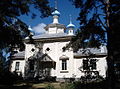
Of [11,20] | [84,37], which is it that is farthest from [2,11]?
[84,37]

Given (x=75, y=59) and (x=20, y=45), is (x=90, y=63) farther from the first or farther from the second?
(x=75, y=59)

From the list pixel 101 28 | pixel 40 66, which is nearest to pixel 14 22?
pixel 101 28

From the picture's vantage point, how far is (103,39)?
15281 mm

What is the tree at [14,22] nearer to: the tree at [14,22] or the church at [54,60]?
the tree at [14,22]

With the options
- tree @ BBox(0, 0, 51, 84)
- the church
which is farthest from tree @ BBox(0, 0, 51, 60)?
the church

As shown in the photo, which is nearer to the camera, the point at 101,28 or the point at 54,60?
the point at 101,28

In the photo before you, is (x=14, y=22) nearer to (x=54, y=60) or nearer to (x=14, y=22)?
(x=14, y=22)

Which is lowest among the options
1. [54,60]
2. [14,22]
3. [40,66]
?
[40,66]

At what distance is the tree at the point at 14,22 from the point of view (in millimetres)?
13188

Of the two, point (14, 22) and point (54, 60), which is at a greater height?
point (14, 22)

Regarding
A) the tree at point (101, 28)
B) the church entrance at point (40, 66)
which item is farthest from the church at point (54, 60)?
the tree at point (101, 28)

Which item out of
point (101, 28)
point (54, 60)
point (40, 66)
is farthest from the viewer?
point (40, 66)

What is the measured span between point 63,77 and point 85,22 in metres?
12.7

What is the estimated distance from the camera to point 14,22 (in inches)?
582
